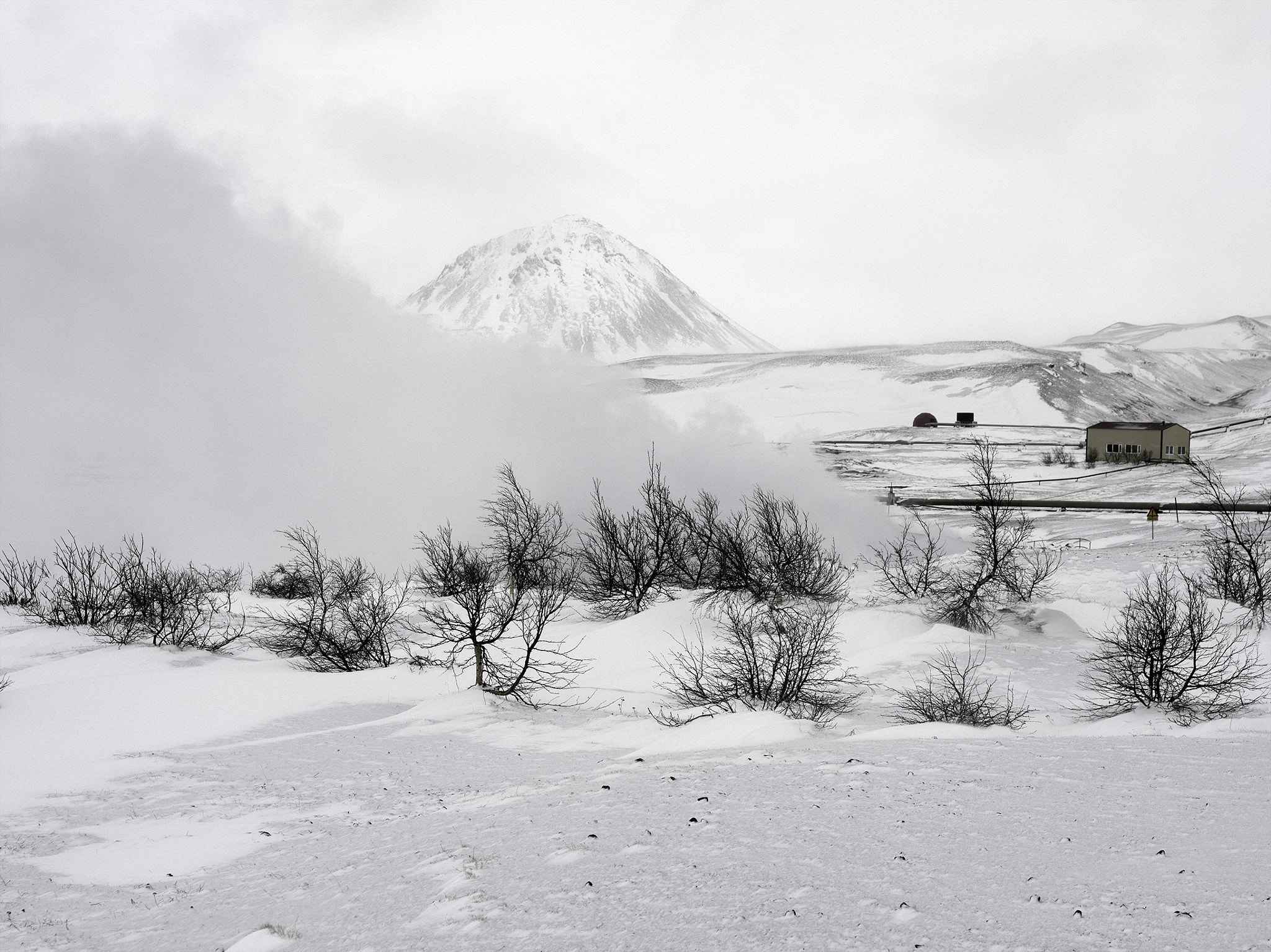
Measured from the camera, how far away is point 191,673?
60.1ft

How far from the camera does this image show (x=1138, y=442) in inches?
2995

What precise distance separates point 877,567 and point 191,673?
77.7 feet

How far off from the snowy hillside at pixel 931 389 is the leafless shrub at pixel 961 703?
86.3 metres

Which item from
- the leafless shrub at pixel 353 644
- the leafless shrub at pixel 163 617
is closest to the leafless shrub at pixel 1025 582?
the leafless shrub at pixel 353 644

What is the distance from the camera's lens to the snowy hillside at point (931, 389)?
4860 inches

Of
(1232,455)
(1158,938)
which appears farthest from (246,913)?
(1232,455)

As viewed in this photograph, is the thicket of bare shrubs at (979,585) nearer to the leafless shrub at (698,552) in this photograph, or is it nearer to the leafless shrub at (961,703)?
the leafless shrub at (961,703)

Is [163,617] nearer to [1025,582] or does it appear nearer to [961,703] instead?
[961,703]

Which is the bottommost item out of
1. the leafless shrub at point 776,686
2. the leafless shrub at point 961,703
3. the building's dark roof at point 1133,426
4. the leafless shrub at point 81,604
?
the leafless shrub at point 961,703

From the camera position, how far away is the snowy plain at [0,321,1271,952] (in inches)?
201

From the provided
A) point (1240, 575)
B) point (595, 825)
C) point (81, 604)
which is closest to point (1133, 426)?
point (1240, 575)

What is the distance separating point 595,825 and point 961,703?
27.8 feet

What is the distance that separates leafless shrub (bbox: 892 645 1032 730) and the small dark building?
66.6 m

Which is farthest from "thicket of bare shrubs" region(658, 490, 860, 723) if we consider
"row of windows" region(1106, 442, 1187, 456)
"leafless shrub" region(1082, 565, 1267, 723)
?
"row of windows" region(1106, 442, 1187, 456)
